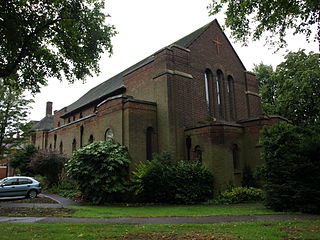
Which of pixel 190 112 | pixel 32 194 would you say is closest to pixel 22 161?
pixel 32 194

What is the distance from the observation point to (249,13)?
1152cm

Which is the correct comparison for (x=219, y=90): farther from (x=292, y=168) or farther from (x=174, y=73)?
(x=292, y=168)

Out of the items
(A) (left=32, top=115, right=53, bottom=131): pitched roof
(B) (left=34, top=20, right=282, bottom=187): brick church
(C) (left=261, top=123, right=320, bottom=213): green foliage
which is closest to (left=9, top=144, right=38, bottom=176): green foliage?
(B) (left=34, top=20, right=282, bottom=187): brick church

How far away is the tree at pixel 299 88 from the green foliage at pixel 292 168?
12.9m

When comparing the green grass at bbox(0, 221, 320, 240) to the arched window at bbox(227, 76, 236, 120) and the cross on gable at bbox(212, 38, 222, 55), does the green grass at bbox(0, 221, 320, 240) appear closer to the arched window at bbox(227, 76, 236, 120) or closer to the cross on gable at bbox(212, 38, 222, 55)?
the arched window at bbox(227, 76, 236, 120)

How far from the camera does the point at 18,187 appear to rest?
18531 millimetres

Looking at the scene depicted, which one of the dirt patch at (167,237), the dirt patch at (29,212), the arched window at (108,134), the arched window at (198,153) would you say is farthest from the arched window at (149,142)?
the dirt patch at (167,237)

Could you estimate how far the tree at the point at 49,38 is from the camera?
964 cm

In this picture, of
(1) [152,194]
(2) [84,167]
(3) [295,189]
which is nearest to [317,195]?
(3) [295,189]

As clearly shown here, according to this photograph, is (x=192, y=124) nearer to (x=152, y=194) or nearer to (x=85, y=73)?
(x=152, y=194)

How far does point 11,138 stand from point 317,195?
85.1ft

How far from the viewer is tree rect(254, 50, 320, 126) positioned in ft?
82.0

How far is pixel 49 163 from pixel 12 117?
22.8ft

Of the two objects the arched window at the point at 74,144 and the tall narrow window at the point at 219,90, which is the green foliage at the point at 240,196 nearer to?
the tall narrow window at the point at 219,90
